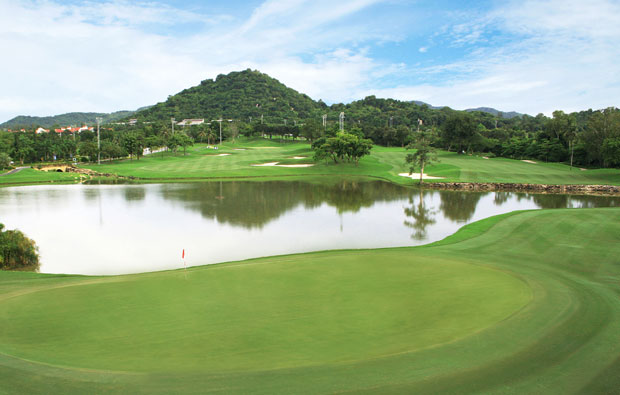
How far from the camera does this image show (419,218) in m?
29.2

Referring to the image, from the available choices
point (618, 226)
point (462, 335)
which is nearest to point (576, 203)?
point (618, 226)

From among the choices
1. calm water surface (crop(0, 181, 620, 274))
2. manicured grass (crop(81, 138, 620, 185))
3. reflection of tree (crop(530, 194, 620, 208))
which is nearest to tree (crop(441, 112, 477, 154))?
manicured grass (crop(81, 138, 620, 185))

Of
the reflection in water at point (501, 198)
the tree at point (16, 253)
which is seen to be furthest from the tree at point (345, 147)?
the tree at point (16, 253)

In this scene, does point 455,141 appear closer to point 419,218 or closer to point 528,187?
point 528,187

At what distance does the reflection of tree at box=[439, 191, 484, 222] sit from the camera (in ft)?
99.2

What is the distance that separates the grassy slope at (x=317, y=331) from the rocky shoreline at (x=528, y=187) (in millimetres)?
34458

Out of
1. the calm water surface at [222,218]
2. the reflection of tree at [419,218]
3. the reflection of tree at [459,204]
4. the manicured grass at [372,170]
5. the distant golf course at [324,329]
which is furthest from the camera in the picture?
the manicured grass at [372,170]

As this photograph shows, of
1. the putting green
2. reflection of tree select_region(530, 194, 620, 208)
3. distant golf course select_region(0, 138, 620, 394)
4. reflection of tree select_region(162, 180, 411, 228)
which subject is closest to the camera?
distant golf course select_region(0, 138, 620, 394)

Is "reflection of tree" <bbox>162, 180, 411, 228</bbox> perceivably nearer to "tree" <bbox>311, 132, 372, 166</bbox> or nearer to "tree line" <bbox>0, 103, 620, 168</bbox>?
"tree" <bbox>311, 132, 372, 166</bbox>

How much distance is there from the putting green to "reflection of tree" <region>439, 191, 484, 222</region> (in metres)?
17.8

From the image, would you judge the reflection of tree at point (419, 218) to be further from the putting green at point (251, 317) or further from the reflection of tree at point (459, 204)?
the putting green at point (251, 317)

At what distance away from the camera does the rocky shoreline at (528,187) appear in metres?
45.6

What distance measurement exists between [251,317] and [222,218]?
729 inches

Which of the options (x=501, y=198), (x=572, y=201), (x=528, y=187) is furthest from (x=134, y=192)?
(x=528, y=187)
